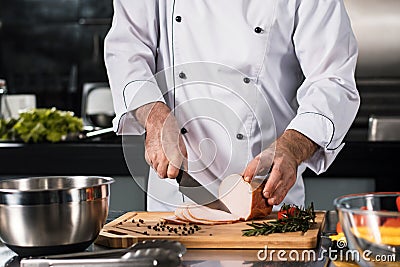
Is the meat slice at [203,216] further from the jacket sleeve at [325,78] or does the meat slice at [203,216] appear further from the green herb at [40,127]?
the green herb at [40,127]

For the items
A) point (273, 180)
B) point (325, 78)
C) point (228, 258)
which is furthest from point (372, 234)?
point (325, 78)

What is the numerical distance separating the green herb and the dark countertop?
6 cm

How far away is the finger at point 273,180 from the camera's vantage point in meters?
1.47

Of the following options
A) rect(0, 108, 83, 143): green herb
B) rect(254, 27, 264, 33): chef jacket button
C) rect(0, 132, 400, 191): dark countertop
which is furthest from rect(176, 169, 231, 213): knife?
rect(0, 108, 83, 143): green herb

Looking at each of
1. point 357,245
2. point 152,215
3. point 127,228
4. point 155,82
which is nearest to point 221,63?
point 155,82

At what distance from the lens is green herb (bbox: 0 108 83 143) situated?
2857 mm

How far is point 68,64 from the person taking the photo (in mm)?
4648

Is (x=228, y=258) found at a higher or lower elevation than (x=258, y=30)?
lower

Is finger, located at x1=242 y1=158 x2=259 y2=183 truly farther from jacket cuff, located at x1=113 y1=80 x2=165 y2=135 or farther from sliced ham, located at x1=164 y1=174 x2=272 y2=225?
jacket cuff, located at x1=113 y1=80 x2=165 y2=135

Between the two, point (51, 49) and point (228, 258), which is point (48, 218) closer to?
point (228, 258)

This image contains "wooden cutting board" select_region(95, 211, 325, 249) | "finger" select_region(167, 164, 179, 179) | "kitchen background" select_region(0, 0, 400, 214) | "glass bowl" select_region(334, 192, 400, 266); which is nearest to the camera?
"glass bowl" select_region(334, 192, 400, 266)

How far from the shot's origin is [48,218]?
47.8 inches

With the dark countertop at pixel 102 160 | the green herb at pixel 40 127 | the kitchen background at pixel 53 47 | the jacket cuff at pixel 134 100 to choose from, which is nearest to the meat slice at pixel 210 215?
the jacket cuff at pixel 134 100

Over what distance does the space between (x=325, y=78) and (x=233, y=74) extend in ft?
0.68
